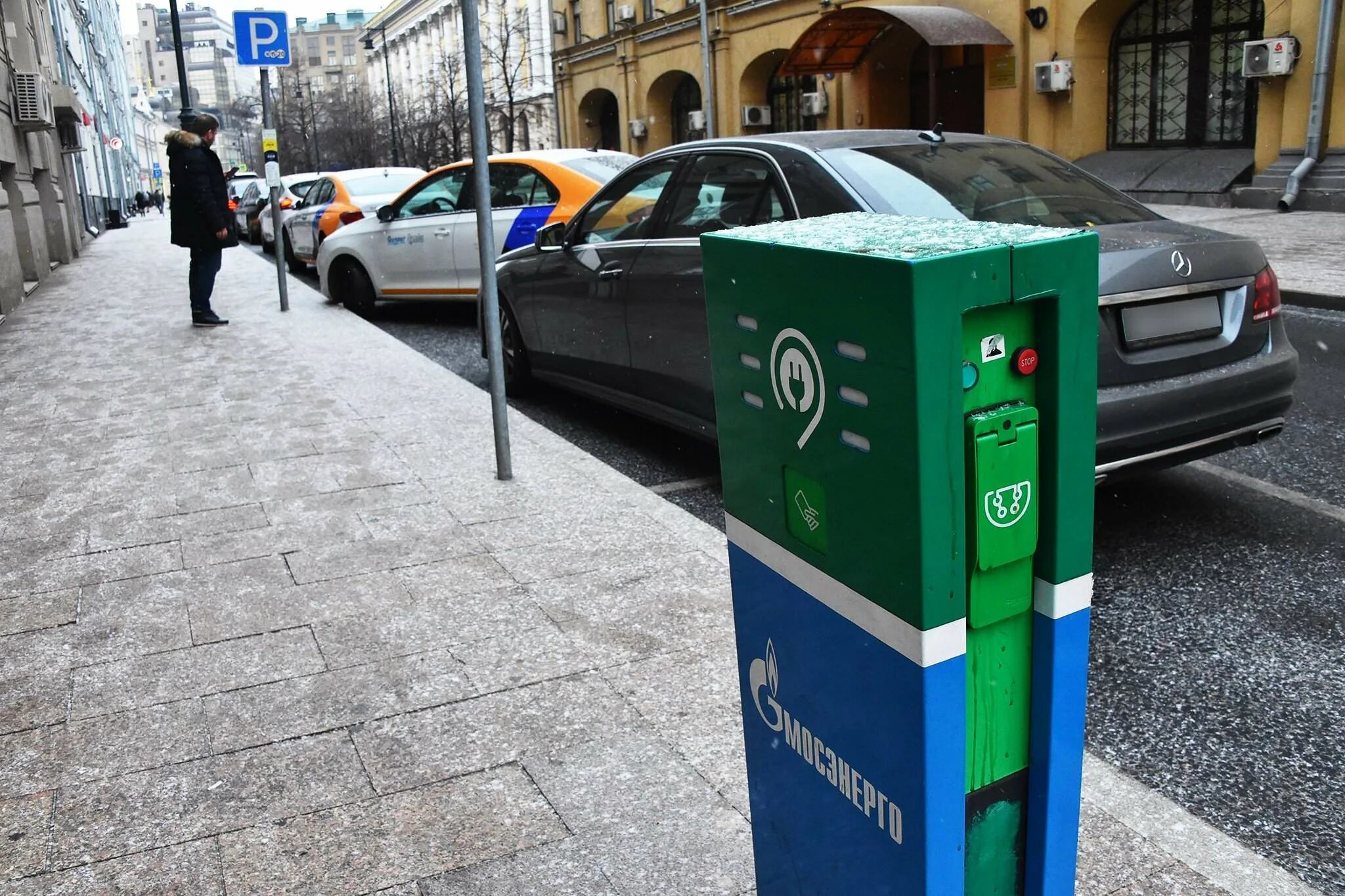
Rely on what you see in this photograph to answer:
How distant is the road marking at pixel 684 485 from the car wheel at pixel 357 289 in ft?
23.9

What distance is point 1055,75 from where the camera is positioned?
69.6ft

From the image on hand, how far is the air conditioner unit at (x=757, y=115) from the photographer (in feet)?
107

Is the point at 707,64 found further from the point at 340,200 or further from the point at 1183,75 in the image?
the point at 340,200

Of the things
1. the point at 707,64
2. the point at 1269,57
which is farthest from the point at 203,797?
the point at 707,64

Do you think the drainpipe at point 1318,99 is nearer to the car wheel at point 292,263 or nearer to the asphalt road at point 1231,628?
the asphalt road at point 1231,628

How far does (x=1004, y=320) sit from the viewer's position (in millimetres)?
1518

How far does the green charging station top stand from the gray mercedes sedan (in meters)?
2.03

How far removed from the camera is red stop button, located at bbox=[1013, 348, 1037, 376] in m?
1.53

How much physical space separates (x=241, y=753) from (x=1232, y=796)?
2358 mm

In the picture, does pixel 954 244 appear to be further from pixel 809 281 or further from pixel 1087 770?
pixel 1087 770

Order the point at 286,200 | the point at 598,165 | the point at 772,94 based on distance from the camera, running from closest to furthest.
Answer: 1. the point at 598,165
2. the point at 286,200
3. the point at 772,94

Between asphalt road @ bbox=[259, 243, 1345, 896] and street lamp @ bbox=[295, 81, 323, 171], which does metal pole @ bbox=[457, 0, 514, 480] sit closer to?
asphalt road @ bbox=[259, 243, 1345, 896]

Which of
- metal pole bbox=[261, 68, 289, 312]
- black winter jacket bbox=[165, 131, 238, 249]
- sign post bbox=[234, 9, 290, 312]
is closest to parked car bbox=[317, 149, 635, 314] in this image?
metal pole bbox=[261, 68, 289, 312]

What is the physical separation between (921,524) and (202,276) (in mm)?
10853
